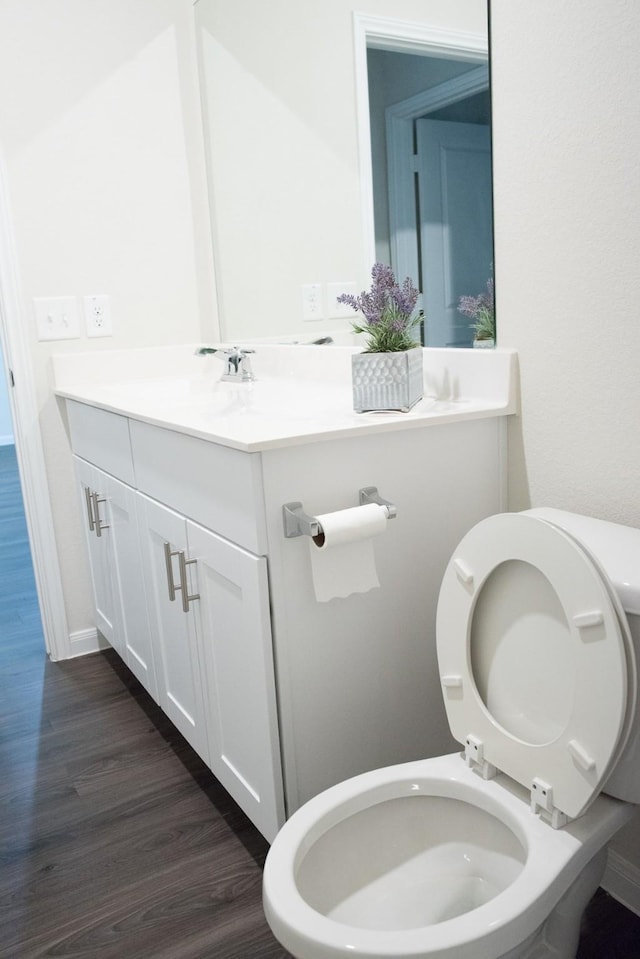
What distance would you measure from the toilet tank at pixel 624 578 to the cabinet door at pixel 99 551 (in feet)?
4.57

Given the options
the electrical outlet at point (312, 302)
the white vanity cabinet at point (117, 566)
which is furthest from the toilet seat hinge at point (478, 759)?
the electrical outlet at point (312, 302)

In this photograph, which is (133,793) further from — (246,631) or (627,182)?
(627,182)

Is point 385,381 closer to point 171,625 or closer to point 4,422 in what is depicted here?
point 171,625

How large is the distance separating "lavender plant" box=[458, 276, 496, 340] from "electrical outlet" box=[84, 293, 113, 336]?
1.29 meters

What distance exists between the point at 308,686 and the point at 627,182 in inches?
36.7

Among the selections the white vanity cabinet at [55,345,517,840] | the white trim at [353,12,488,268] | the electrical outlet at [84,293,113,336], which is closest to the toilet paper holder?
the white vanity cabinet at [55,345,517,840]

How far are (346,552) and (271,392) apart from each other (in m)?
0.89

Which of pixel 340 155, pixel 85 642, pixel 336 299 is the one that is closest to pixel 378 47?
pixel 340 155

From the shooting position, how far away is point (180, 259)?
251 centimetres

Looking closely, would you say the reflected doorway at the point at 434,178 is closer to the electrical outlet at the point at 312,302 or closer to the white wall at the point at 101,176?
the electrical outlet at the point at 312,302

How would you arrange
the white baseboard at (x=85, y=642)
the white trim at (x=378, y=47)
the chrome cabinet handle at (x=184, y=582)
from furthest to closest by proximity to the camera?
1. the white baseboard at (x=85, y=642)
2. the chrome cabinet handle at (x=184, y=582)
3. the white trim at (x=378, y=47)

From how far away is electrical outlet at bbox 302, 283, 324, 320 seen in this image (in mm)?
2041

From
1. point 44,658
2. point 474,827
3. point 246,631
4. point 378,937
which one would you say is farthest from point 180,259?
point 378,937

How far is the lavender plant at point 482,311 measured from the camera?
4.80ft
